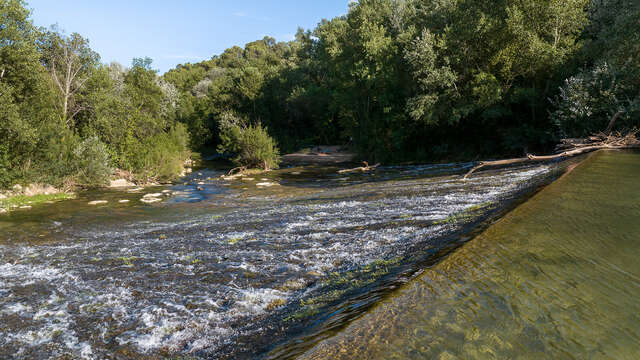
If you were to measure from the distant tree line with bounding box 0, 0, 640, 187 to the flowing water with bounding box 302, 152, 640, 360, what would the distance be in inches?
622

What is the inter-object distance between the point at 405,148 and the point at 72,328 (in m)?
28.1

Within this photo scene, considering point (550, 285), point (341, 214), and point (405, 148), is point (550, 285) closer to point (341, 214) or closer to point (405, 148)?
point (341, 214)

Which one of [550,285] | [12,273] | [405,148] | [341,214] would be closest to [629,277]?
[550,285]

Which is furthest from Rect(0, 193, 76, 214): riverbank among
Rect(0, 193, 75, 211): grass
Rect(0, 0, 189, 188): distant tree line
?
Rect(0, 0, 189, 188): distant tree line

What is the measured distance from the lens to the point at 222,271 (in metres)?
6.50

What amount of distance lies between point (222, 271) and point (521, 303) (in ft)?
15.5

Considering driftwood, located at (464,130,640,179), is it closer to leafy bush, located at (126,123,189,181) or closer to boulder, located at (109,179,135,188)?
leafy bush, located at (126,123,189,181)

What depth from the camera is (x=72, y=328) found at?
477 centimetres

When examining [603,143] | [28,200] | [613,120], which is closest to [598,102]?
[613,120]

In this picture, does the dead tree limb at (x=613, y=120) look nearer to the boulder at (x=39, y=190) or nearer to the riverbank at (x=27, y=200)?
the riverbank at (x=27, y=200)

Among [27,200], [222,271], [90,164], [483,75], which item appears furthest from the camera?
[483,75]

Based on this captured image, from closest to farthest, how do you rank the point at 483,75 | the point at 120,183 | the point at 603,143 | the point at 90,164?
the point at 603,143
the point at 90,164
the point at 120,183
the point at 483,75

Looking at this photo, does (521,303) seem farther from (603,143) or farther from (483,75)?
(483,75)

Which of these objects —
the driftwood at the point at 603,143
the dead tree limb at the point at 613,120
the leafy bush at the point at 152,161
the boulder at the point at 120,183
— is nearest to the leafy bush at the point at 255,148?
the leafy bush at the point at 152,161
